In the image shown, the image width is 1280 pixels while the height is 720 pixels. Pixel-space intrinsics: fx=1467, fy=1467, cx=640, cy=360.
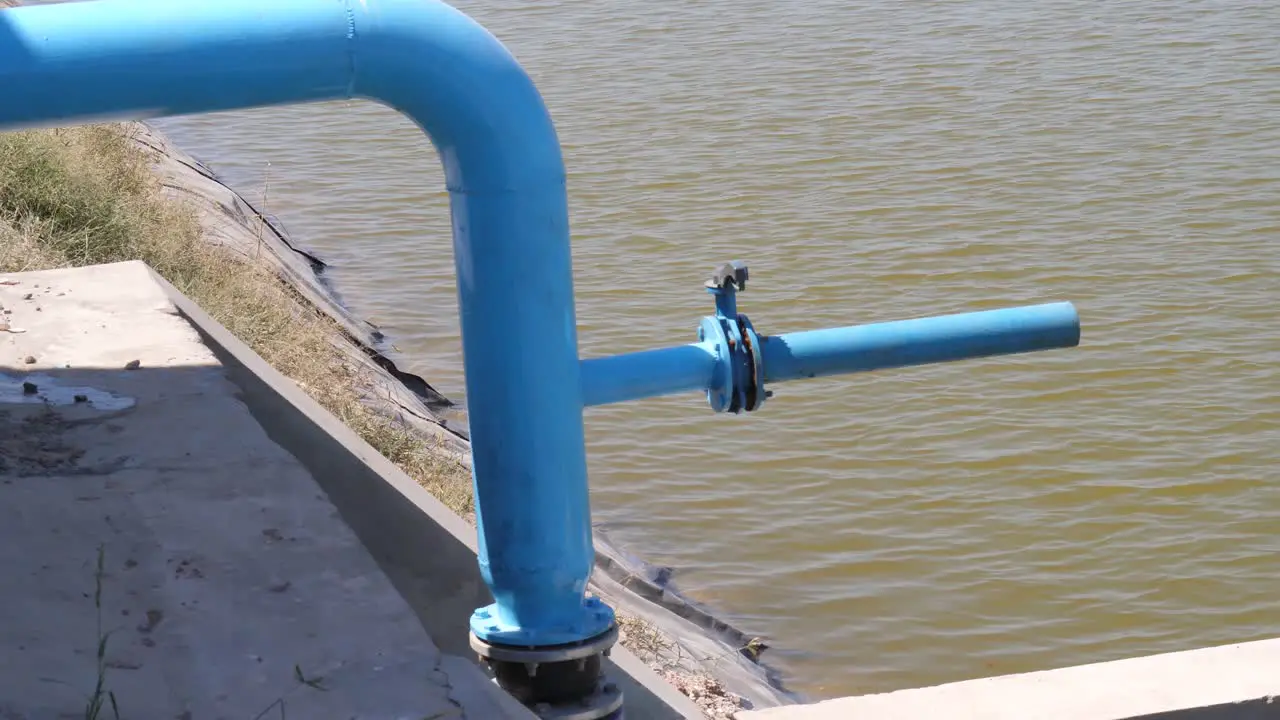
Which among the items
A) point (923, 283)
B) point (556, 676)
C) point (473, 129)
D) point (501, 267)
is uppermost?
point (473, 129)

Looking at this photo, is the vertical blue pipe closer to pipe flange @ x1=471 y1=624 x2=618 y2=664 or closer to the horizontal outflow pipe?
pipe flange @ x1=471 y1=624 x2=618 y2=664

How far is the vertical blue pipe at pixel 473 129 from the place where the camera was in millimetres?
1900

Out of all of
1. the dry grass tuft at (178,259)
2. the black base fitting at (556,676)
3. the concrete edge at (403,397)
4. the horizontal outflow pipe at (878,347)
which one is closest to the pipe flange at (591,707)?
the black base fitting at (556,676)

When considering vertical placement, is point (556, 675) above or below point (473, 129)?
below

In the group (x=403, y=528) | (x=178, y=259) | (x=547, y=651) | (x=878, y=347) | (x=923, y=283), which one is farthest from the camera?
(x=923, y=283)

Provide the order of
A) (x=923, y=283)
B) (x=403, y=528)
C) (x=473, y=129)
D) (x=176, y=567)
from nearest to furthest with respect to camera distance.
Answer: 1. (x=473, y=129)
2. (x=176, y=567)
3. (x=403, y=528)
4. (x=923, y=283)

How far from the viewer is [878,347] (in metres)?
2.40

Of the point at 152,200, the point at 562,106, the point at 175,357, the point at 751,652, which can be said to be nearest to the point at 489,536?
the point at 175,357

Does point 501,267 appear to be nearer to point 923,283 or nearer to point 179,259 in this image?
point 179,259

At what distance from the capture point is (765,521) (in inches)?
223

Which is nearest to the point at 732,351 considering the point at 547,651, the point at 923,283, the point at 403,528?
the point at 547,651

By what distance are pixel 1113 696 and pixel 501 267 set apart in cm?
149

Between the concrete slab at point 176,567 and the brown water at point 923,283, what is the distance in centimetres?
219

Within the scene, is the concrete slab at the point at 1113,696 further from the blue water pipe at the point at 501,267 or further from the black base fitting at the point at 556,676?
the blue water pipe at the point at 501,267
